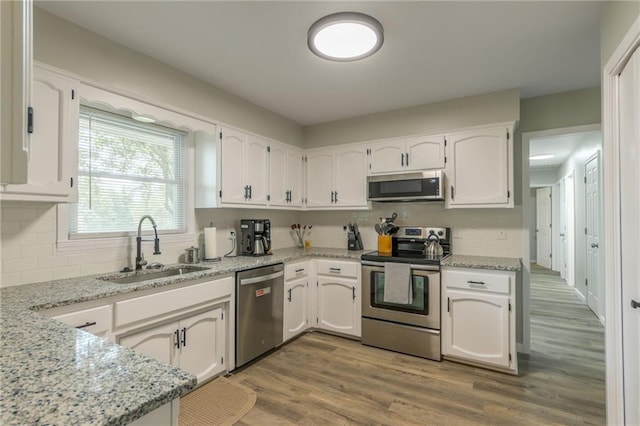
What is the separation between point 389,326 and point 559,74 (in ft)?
8.97

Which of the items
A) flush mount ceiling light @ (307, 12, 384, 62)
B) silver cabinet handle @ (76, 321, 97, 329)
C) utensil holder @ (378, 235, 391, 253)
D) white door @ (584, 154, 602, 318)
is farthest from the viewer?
white door @ (584, 154, 602, 318)

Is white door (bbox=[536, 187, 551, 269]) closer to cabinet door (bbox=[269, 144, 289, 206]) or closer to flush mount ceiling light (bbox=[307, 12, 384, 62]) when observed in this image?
cabinet door (bbox=[269, 144, 289, 206])

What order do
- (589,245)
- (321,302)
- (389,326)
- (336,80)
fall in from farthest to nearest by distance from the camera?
1. (589,245)
2. (321,302)
3. (389,326)
4. (336,80)

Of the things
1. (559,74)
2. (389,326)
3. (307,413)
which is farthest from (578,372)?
(559,74)

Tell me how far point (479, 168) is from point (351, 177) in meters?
1.39

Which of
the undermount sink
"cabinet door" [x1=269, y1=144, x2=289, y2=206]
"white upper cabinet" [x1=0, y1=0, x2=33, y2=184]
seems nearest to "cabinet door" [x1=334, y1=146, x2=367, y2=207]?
"cabinet door" [x1=269, y1=144, x2=289, y2=206]

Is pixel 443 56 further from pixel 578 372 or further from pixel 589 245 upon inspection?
pixel 589 245

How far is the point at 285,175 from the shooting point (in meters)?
3.83

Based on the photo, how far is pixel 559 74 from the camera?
2.71m

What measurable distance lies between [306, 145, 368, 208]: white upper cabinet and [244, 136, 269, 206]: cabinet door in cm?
76

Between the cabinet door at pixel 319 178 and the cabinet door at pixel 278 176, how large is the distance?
389 mm

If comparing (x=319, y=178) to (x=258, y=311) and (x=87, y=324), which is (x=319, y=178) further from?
(x=87, y=324)

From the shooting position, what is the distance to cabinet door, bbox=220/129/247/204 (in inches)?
117

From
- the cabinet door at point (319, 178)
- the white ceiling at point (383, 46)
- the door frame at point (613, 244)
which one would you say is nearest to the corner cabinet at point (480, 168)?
the white ceiling at point (383, 46)
